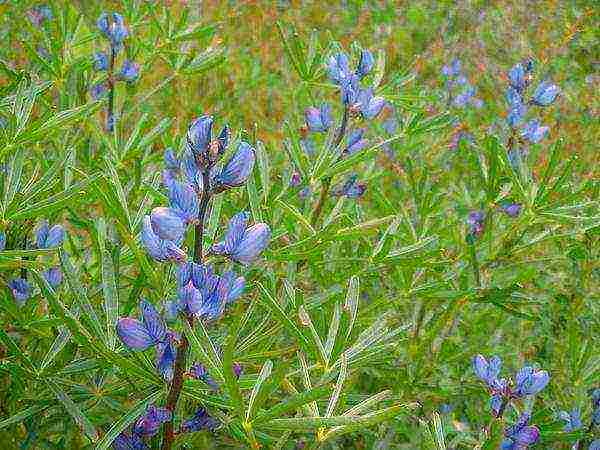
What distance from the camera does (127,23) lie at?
94.8 inches

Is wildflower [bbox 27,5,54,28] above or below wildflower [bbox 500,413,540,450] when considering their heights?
above

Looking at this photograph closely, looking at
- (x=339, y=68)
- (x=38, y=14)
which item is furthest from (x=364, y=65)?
(x=38, y=14)

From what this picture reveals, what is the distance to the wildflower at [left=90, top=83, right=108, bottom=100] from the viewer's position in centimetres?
225

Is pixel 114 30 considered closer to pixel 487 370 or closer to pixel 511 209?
pixel 511 209

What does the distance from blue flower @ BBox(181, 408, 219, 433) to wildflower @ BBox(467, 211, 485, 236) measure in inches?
40.2

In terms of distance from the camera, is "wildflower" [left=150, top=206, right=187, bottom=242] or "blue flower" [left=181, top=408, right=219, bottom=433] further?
"blue flower" [left=181, top=408, right=219, bottom=433]

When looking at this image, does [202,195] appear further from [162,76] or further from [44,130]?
[162,76]

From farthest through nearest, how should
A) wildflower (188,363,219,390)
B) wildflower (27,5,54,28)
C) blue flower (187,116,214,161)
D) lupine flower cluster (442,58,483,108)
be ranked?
lupine flower cluster (442,58,483,108)
wildflower (27,5,54,28)
wildflower (188,363,219,390)
blue flower (187,116,214,161)

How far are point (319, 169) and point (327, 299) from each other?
0.31 m

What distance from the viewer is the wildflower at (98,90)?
7.39 ft

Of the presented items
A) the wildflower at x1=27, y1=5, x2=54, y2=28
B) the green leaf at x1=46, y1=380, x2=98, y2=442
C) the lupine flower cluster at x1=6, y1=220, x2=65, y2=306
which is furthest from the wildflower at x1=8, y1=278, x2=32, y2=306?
the wildflower at x1=27, y1=5, x2=54, y2=28

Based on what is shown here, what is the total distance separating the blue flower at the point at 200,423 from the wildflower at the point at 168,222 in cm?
45

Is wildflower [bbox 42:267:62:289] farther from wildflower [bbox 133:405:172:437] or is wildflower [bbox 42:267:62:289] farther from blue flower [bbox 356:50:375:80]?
blue flower [bbox 356:50:375:80]

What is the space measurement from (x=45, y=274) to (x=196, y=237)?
2.33ft
